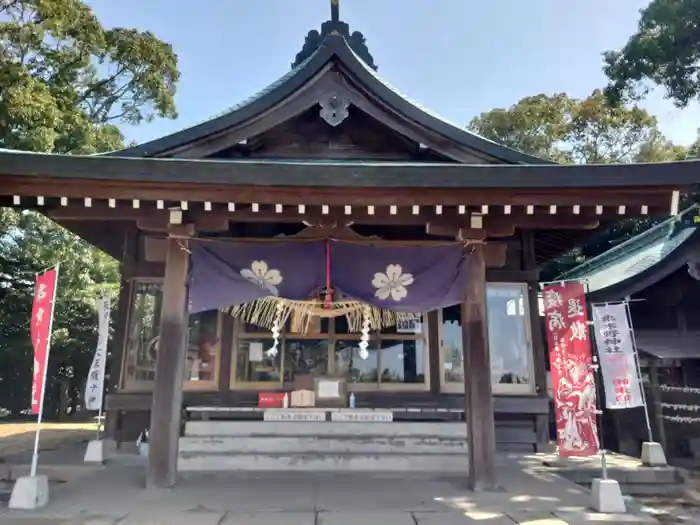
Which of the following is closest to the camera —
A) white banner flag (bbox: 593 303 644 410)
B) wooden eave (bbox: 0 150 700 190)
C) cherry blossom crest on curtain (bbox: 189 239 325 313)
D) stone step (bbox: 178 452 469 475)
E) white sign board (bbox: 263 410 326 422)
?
wooden eave (bbox: 0 150 700 190)

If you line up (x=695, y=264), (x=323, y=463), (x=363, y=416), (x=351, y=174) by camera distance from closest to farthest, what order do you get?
(x=351, y=174) < (x=323, y=463) < (x=363, y=416) < (x=695, y=264)

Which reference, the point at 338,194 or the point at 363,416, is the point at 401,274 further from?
the point at 363,416

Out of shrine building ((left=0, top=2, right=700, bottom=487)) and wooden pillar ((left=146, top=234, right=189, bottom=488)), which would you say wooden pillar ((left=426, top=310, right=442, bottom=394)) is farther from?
wooden pillar ((left=146, top=234, right=189, bottom=488))

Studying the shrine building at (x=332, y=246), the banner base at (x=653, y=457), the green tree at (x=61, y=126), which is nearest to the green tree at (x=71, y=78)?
the green tree at (x=61, y=126)

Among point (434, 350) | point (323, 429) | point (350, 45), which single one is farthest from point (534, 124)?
point (323, 429)

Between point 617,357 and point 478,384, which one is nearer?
point 478,384

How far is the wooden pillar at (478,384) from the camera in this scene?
225 inches

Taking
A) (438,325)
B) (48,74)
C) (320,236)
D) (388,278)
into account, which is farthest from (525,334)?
(48,74)

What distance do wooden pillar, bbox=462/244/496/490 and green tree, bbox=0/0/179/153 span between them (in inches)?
441

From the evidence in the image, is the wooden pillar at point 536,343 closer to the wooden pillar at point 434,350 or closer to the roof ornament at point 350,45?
the wooden pillar at point 434,350

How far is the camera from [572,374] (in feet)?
19.1

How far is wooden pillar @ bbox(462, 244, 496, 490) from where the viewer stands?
570 centimetres

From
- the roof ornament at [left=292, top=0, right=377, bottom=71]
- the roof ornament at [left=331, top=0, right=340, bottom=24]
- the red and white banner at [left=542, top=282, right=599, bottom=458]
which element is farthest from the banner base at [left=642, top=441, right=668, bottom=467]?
the roof ornament at [left=331, top=0, right=340, bottom=24]

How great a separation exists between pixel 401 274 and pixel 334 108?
2.72 m
